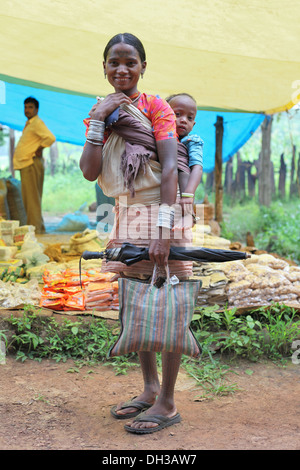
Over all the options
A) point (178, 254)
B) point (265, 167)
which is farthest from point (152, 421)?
point (265, 167)

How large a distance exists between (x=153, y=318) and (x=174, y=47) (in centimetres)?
291

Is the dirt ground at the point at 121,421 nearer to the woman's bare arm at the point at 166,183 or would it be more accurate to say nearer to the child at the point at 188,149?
the woman's bare arm at the point at 166,183

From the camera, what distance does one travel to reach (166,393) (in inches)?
90.7

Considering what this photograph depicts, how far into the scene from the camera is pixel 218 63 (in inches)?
180

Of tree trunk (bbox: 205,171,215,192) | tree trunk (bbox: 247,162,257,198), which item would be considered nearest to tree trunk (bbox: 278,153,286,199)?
tree trunk (bbox: 247,162,257,198)

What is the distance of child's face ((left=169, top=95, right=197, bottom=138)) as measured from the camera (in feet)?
7.88

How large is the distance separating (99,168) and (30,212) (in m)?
5.96

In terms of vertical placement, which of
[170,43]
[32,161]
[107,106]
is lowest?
[107,106]

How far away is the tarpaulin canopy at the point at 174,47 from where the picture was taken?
11.2ft

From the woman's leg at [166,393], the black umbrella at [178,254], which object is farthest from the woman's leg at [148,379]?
the black umbrella at [178,254]

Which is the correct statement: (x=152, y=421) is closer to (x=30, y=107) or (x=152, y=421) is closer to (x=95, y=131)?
(x=95, y=131)

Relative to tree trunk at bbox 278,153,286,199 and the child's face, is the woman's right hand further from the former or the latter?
tree trunk at bbox 278,153,286,199
